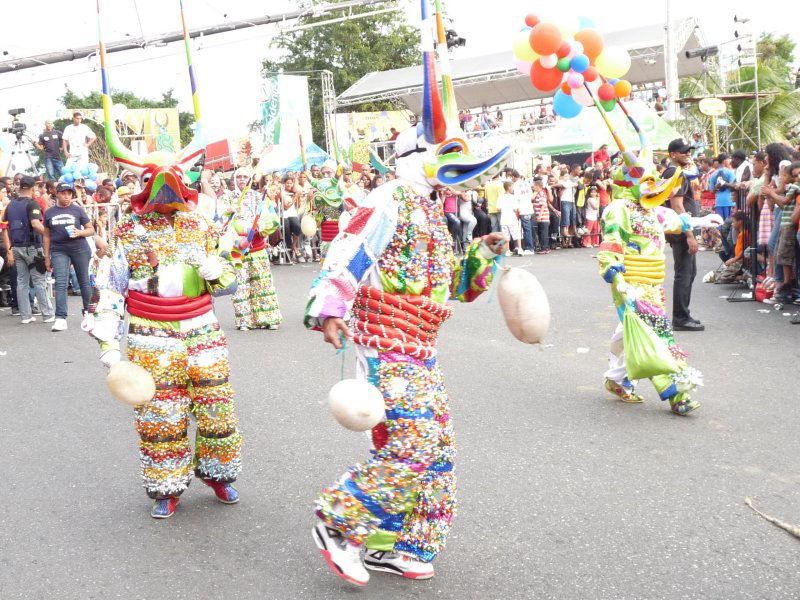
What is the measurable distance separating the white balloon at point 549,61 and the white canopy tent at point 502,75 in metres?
23.0

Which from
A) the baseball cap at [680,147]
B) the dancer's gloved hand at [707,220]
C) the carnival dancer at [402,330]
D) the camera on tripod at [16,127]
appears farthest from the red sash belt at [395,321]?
the camera on tripod at [16,127]

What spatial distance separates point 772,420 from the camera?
588 centimetres

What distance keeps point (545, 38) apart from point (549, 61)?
214 millimetres

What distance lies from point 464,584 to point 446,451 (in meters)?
0.59

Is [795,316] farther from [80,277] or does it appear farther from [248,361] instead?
[80,277]

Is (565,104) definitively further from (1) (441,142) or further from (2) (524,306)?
(2) (524,306)

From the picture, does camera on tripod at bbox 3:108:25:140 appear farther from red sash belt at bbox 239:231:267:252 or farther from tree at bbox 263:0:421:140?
tree at bbox 263:0:421:140

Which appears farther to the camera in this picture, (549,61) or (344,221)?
(344,221)

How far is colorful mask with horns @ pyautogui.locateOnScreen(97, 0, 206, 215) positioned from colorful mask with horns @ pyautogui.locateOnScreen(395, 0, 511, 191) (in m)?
1.39

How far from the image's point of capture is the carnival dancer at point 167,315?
4406 millimetres

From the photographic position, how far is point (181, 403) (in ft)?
14.9

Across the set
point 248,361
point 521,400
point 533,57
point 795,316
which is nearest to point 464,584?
point 521,400

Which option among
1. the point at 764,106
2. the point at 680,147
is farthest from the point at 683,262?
the point at 764,106

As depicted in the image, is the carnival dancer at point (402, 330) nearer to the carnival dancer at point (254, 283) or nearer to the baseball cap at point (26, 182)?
the carnival dancer at point (254, 283)
